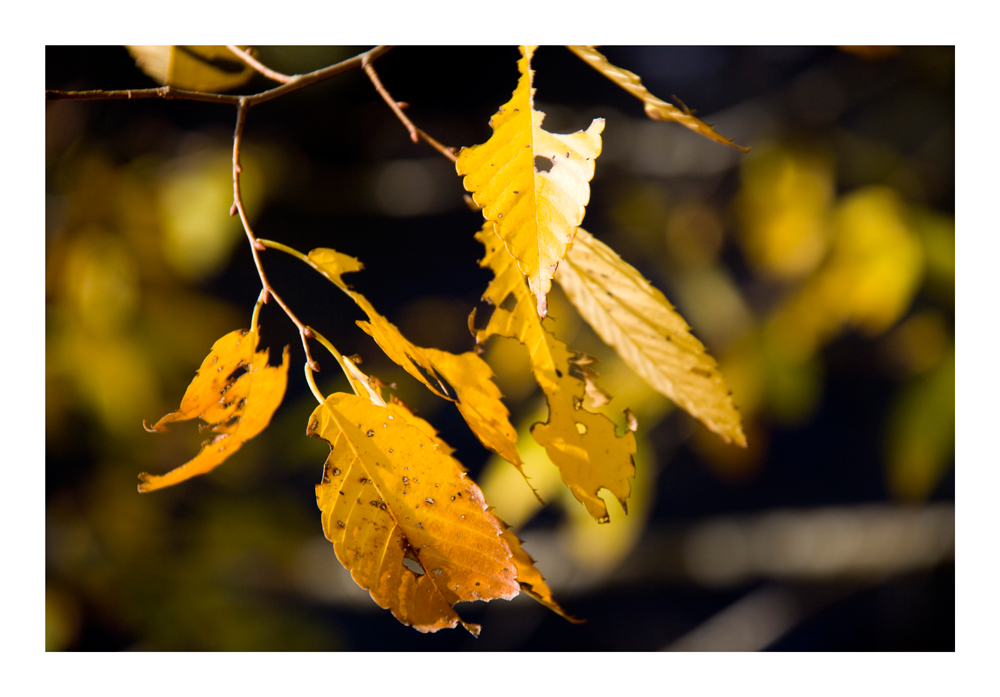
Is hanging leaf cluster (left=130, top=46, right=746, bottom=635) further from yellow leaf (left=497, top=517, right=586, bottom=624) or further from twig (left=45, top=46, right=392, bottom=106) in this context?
twig (left=45, top=46, right=392, bottom=106)

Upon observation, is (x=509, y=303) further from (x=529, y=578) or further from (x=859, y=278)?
(x=859, y=278)

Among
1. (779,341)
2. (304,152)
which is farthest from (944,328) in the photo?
(304,152)

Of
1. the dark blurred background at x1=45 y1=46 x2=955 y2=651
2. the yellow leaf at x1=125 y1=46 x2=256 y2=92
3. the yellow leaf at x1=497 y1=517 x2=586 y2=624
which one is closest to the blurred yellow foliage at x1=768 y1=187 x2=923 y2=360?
the dark blurred background at x1=45 y1=46 x2=955 y2=651

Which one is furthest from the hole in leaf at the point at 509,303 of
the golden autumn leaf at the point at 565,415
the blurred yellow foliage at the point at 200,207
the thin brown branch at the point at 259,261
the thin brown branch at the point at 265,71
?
the blurred yellow foliage at the point at 200,207

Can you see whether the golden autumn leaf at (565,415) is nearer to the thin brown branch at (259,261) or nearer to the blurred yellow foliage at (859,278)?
the thin brown branch at (259,261)

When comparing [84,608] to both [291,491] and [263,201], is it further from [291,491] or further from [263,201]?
[263,201]

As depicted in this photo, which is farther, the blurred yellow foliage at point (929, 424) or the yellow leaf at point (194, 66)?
the blurred yellow foliage at point (929, 424)
